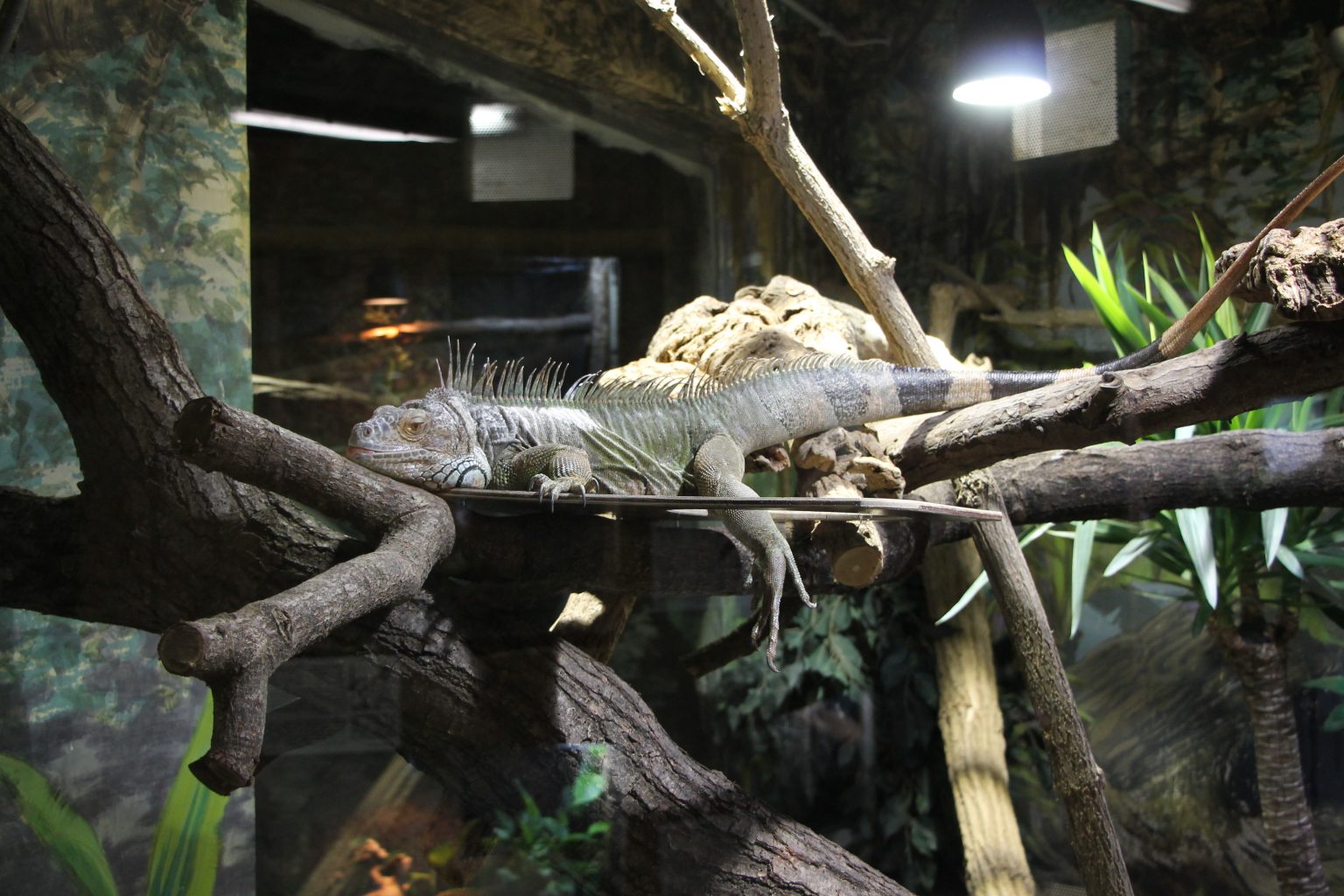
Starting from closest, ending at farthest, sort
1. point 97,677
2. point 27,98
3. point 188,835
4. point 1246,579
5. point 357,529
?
point 357,529
point 188,835
point 27,98
point 97,677
point 1246,579

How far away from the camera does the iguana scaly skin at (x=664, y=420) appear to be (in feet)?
7.26

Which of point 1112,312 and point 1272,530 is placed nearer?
point 1272,530

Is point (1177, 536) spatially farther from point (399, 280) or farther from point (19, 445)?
point (19, 445)

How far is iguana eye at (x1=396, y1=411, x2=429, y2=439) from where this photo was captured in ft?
7.18

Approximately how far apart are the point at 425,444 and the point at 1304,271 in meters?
1.79

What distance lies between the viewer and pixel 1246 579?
344cm

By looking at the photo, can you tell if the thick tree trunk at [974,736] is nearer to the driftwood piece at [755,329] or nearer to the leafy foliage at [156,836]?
the driftwood piece at [755,329]

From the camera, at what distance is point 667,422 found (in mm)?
2604

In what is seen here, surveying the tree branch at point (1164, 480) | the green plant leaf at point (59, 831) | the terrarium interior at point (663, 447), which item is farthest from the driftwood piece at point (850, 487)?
the green plant leaf at point (59, 831)

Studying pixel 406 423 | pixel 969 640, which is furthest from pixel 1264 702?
pixel 406 423

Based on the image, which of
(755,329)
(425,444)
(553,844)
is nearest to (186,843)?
(553,844)

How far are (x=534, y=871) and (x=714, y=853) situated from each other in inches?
15.0

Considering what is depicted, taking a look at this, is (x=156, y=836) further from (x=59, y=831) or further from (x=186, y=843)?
(x=59, y=831)

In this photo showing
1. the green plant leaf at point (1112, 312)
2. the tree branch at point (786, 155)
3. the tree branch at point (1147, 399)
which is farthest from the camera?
the green plant leaf at point (1112, 312)
